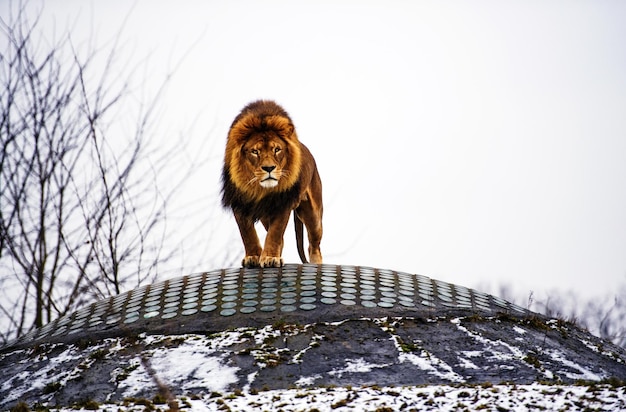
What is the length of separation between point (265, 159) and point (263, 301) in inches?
49.7

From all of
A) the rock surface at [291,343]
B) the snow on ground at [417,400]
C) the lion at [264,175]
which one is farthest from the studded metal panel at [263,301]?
the snow on ground at [417,400]

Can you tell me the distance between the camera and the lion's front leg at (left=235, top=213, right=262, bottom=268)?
6871 millimetres

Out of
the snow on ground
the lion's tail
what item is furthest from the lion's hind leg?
the snow on ground

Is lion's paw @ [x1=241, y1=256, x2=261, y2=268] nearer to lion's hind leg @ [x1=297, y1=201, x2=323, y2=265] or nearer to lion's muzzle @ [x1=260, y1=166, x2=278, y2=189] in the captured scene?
lion's muzzle @ [x1=260, y1=166, x2=278, y2=189]

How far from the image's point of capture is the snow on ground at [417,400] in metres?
4.05

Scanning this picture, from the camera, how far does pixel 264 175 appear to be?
649 centimetres

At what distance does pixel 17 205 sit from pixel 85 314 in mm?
2605

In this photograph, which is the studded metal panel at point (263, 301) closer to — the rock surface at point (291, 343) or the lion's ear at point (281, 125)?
the rock surface at point (291, 343)

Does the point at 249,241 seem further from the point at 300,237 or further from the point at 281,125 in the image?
the point at 300,237

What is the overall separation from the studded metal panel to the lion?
33cm

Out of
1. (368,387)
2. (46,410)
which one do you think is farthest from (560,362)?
(46,410)

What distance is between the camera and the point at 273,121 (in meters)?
6.66

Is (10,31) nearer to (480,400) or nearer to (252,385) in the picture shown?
(252,385)

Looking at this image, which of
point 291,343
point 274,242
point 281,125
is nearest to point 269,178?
point 281,125
